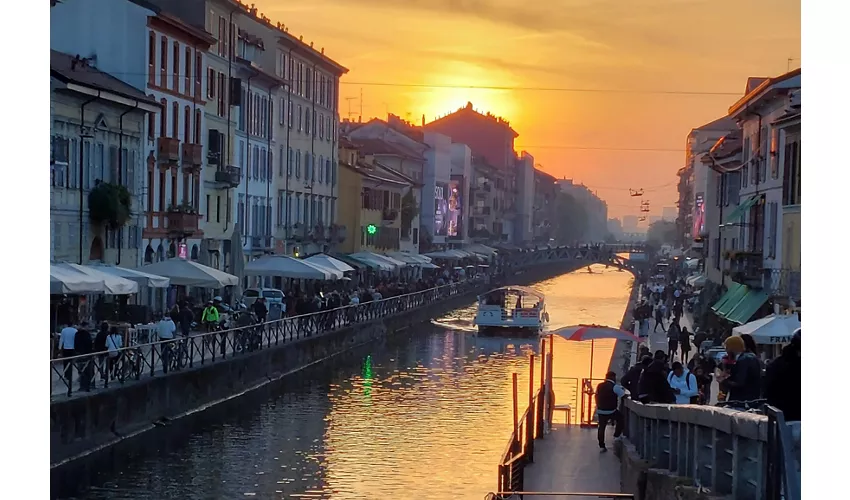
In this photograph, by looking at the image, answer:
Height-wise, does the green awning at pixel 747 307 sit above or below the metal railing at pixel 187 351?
above

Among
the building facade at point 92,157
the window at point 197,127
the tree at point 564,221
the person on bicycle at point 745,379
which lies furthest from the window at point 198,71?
the tree at point 564,221

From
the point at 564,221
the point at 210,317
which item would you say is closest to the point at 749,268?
the point at 210,317

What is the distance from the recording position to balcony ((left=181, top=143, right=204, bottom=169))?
4188 cm

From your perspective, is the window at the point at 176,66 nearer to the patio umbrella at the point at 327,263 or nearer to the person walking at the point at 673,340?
the patio umbrella at the point at 327,263

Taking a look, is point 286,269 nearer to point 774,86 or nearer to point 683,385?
point 774,86

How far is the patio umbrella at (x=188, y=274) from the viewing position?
30297 mm

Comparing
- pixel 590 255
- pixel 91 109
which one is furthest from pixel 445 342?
pixel 590 255

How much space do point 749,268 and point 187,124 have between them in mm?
16721

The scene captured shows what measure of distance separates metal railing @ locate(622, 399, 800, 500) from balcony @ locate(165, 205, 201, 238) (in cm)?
2669

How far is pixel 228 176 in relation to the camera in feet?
151

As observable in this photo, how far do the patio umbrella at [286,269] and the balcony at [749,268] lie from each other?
34.5 feet
